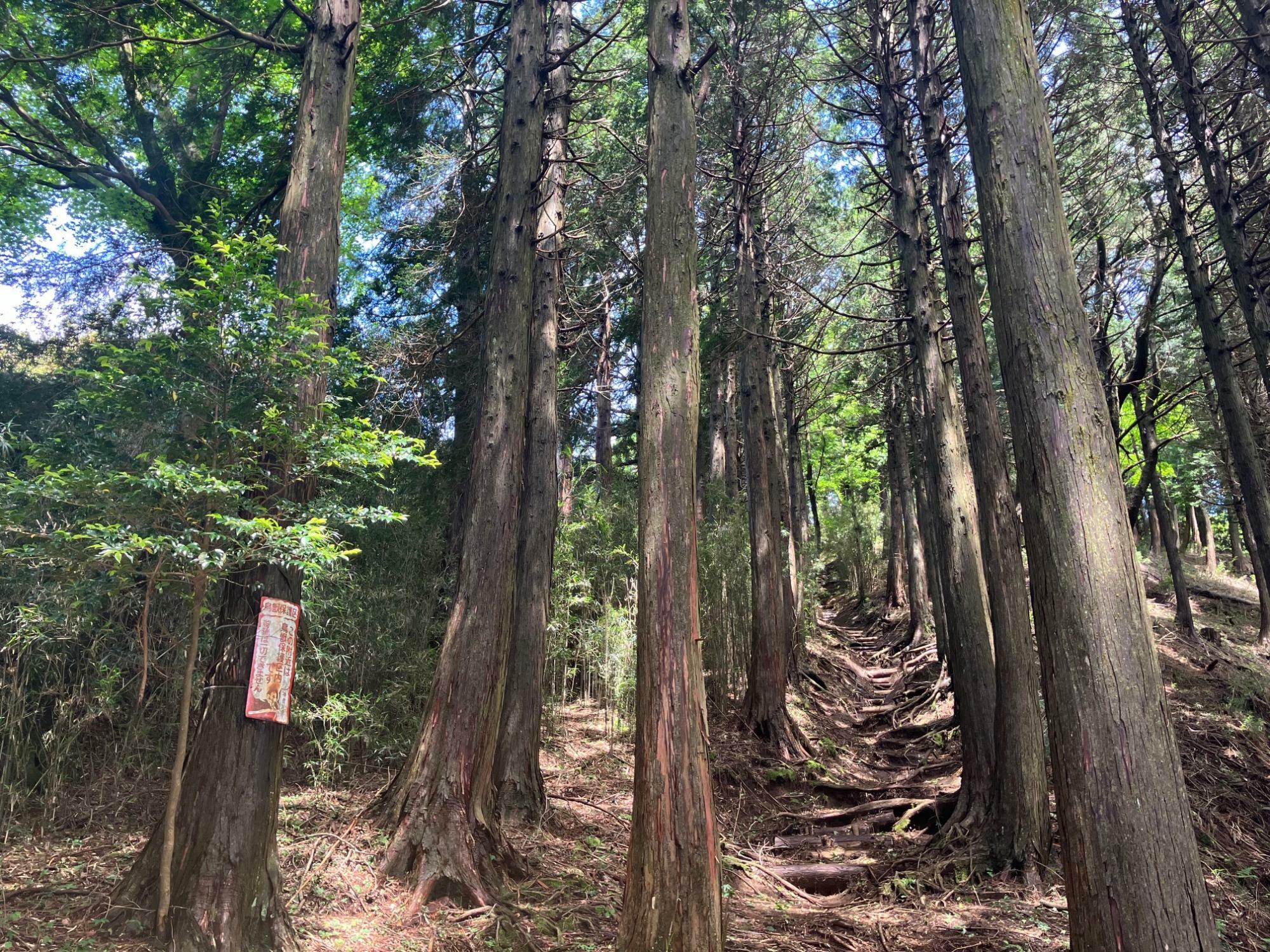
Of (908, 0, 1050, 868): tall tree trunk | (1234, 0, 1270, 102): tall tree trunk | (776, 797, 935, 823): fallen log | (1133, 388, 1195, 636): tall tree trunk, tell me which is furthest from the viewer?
(1133, 388, 1195, 636): tall tree trunk

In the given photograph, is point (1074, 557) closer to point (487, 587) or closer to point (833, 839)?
point (487, 587)

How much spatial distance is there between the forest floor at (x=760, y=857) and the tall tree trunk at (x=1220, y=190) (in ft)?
15.5

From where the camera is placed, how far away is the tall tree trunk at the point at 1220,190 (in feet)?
26.5

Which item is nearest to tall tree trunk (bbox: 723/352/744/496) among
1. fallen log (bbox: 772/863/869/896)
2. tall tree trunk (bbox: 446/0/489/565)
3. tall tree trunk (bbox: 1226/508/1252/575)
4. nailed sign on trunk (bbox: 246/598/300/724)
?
tall tree trunk (bbox: 446/0/489/565)

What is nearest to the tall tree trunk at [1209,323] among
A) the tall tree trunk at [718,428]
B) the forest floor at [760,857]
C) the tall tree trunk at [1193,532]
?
the forest floor at [760,857]

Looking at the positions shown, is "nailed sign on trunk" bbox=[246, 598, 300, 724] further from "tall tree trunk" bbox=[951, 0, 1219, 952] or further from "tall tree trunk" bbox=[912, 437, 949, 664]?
"tall tree trunk" bbox=[912, 437, 949, 664]

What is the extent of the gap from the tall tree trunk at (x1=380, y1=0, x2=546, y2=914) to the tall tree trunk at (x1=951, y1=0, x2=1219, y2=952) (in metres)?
3.75

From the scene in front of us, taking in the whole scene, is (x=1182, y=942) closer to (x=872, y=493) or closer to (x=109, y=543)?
(x=109, y=543)

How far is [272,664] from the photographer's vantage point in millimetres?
3959

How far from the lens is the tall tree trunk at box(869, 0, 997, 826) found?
6449mm

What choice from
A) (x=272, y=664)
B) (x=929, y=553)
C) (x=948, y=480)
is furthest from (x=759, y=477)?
(x=272, y=664)

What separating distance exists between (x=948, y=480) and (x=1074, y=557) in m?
4.42

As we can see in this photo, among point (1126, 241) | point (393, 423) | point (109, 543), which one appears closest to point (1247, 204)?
point (1126, 241)

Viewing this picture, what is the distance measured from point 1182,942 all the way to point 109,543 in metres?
4.55
